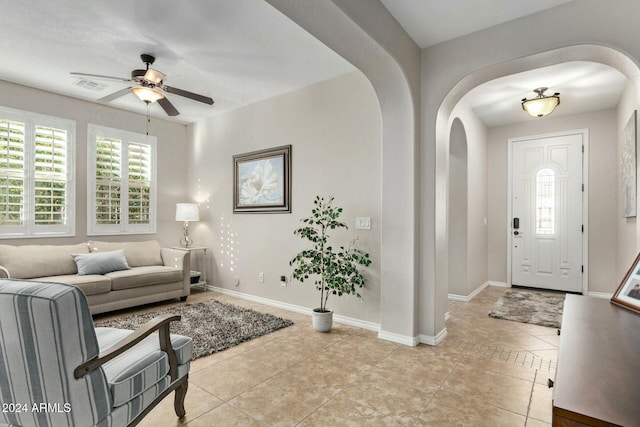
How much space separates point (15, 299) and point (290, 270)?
10.0 ft

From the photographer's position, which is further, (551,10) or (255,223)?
(255,223)

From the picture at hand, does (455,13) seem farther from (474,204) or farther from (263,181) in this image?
(474,204)

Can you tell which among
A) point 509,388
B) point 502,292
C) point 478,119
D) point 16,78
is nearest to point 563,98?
point 478,119

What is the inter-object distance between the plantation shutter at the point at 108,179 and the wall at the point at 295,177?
1.09 meters

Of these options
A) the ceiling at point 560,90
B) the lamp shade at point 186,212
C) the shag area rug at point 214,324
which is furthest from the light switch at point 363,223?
the lamp shade at point 186,212

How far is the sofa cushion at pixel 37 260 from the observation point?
12.0 ft

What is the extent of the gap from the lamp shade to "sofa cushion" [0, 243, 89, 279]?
4.27ft

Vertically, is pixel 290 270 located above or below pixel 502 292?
above

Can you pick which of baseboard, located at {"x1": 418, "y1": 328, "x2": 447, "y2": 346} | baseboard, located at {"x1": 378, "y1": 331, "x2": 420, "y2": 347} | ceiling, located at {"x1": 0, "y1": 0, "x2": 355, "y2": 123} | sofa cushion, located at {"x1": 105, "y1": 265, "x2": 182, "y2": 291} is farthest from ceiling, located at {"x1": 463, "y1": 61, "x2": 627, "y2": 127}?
sofa cushion, located at {"x1": 105, "y1": 265, "x2": 182, "y2": 291}

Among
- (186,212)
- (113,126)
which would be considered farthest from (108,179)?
(186,212)

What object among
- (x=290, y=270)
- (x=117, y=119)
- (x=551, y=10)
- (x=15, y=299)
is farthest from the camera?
(x=117, y=119)

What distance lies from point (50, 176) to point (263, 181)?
2648mm

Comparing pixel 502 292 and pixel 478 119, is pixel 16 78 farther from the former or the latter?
pixel 502 292

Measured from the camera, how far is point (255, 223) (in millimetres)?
4609
